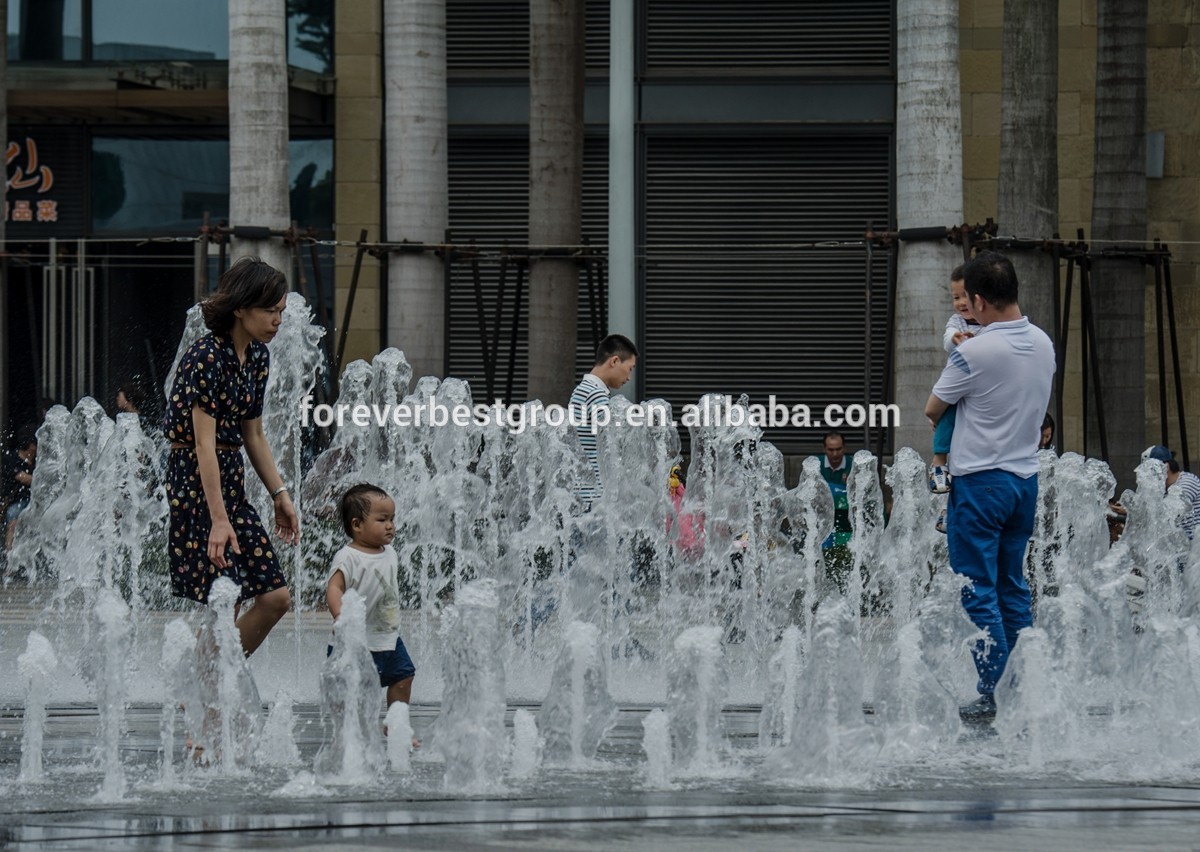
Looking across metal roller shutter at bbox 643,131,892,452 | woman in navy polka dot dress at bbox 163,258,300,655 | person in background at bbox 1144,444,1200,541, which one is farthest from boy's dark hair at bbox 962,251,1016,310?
metal roller shutter at bbox 643,131,892,452

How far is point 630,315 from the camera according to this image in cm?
1415

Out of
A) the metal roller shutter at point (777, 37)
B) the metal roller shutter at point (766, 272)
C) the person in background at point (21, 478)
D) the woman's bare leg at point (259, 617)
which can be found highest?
the metal roller shutter at point (777, 37)

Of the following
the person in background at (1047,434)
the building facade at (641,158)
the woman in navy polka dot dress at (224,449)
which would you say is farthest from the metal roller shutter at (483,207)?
the woman in navy polka dot dress at (224,449)

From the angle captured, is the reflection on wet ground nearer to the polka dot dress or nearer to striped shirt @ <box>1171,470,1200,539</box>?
the polka dot dress

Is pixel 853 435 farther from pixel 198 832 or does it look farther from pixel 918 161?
pixel 198 832

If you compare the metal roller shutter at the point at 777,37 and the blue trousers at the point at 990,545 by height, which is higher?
the metal roller shutter at the point at 777,37

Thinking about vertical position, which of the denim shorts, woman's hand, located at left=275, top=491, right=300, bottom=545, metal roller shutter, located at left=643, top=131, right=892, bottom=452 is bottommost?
the denim shorts

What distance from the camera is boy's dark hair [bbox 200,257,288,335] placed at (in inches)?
256

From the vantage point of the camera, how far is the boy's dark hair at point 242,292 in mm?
6500

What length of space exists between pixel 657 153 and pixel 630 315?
248 inches

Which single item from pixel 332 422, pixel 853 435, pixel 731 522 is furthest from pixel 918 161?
pixel 853 435

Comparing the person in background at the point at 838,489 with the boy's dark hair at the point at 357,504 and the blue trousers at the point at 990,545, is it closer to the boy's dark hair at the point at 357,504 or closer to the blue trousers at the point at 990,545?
the blue trousers at the point at 990,545

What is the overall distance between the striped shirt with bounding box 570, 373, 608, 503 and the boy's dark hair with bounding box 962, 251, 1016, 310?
94.5 inches

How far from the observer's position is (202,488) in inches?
257
